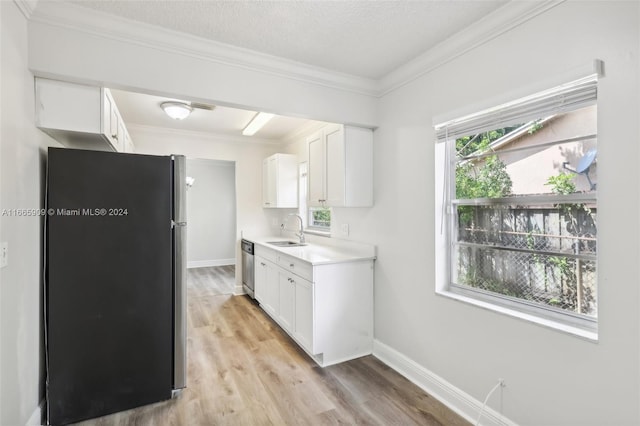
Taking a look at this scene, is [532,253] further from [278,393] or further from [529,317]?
[278,393]

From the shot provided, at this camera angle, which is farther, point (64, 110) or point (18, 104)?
point (64, 110)

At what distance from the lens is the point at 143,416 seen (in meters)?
2.08

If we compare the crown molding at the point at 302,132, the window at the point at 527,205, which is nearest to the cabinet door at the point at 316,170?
the crown molding at the point at 302,132

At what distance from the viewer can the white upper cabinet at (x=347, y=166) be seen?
290cm

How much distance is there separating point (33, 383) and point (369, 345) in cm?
242

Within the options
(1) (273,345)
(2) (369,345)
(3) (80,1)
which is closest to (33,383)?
(1) (273,345)

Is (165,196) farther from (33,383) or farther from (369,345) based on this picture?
(369,345)

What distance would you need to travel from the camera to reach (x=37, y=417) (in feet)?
6.18

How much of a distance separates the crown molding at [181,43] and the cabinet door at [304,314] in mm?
1752

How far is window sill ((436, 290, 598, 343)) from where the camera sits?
1.53 m

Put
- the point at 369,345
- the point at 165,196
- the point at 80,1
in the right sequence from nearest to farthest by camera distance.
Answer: the point at 80,1
the point at 165,196
the point at 369,345

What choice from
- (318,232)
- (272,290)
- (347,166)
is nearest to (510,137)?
(347,166)

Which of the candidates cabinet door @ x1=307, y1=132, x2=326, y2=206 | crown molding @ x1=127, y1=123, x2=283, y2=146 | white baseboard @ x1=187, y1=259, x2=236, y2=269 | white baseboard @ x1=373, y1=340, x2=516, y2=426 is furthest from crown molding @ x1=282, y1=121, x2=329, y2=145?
white baseboard @ x1=187, y1=259, x2=236, y2=269

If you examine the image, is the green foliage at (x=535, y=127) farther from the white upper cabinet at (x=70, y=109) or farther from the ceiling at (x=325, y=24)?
the white upper cabinet at (x=70, y=109)
